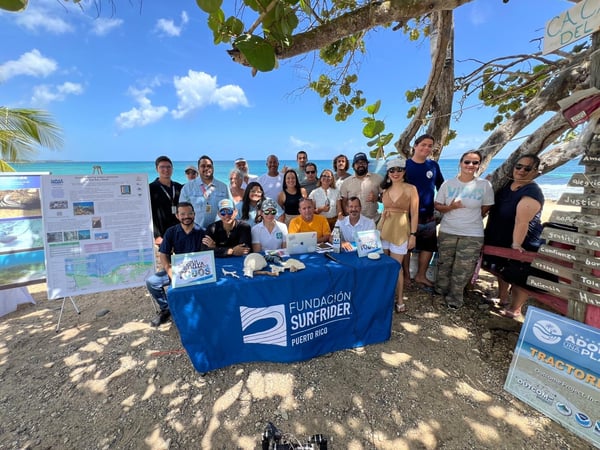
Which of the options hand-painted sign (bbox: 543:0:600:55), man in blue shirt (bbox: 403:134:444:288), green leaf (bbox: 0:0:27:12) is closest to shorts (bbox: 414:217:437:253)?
man in blue shirt (bbox: 403:134:444:288)

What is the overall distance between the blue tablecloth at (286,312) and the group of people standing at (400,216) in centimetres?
57

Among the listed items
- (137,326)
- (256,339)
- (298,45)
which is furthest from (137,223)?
(298,45)

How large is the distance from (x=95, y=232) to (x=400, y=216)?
3.66 metres

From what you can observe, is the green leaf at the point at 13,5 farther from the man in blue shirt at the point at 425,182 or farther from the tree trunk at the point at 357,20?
the man in blue shirt at the point at 425,182

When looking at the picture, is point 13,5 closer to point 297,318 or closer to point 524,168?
point 297,318

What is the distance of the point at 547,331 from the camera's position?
1875 millimetres

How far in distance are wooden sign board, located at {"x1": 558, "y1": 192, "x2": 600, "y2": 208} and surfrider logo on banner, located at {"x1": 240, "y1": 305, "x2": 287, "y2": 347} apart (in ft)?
7.68

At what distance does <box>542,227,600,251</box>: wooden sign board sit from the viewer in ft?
5.77

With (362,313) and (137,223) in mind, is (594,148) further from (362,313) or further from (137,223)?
(137,223)

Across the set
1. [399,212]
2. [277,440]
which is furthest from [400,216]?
[277,440]

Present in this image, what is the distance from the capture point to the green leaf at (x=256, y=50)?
47.1 inches

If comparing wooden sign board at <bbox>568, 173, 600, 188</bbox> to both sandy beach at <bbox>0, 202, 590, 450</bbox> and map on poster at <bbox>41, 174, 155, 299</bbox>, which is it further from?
map on poster at <bbox>41, 174, 155, 299</bbox>

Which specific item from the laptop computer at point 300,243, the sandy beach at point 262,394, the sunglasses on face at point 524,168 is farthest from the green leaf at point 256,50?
the sunglasses on face at point 524,168

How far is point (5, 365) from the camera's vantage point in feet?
8.00
